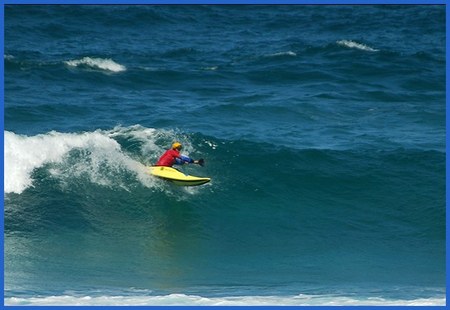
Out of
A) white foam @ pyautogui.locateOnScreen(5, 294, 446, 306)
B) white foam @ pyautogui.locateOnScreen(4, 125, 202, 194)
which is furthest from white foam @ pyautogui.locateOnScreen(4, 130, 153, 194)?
white foam @ pyautogui.locateOnScreen(5, 294, 446, 306)

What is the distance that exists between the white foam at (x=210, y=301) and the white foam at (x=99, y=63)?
58.2 feet

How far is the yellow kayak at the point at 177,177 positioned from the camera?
1953 centimetres

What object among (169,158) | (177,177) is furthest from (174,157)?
(177,177)

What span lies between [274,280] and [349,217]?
444 centimetres

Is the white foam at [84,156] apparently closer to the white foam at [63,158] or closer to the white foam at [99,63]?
the white foam at [63,158]

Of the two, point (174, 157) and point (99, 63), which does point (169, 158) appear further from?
point (99, 63)

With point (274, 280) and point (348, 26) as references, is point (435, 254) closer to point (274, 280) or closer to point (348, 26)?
point (274, 280)

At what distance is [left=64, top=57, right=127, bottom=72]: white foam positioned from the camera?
32.4 metres

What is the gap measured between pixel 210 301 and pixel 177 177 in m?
4.73

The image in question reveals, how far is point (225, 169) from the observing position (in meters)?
22.9

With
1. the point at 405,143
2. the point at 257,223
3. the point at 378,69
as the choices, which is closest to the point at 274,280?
the point at 257,223

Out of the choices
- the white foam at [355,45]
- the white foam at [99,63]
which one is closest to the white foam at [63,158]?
the white foam at [99,63]

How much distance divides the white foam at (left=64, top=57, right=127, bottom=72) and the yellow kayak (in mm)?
13046

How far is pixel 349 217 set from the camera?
826 inches
